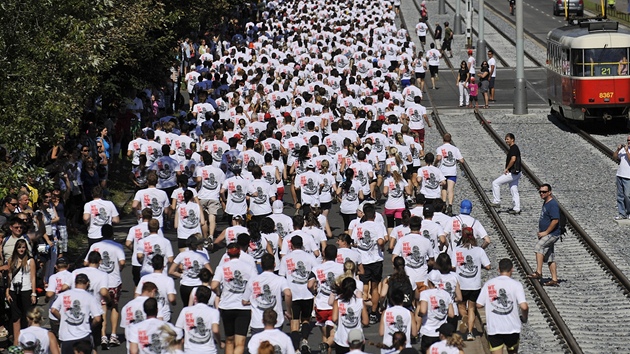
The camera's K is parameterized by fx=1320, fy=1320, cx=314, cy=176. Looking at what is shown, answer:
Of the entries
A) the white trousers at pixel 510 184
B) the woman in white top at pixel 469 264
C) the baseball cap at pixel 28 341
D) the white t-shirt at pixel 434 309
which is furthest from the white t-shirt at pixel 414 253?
the white trousers at pixel 510 184

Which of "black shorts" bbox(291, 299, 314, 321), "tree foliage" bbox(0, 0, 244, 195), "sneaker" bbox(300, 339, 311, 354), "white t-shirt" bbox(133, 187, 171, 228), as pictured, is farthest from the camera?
"white t-shirt" bbox(133, 187, 171, 228)

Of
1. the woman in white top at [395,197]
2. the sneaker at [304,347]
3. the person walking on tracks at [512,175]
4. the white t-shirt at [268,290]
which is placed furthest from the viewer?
the person walking on tracks at [512,175]

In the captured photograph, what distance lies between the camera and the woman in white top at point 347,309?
14.3 m

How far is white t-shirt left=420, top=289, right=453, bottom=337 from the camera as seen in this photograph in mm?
14641

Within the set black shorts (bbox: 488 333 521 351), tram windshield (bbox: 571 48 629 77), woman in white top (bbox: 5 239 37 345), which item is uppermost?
tram windshield (bbox: 571 48 629 77)

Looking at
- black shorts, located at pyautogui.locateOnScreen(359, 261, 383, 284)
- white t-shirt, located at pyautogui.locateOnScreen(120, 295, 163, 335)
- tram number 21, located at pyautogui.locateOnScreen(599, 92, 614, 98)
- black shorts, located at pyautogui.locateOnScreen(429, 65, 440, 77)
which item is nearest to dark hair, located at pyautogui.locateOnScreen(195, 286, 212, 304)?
white t-shirt, located at pyautogui.locateOnScreen(120, 295, 163, 335)

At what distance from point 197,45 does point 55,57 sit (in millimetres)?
26102

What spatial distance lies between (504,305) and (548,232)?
5266mm

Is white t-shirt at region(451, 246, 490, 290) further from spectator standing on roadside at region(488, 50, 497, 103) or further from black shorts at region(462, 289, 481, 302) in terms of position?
spectator standing on roadside at region(488, 50, 497, 103)

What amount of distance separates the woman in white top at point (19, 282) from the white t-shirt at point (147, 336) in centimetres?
425

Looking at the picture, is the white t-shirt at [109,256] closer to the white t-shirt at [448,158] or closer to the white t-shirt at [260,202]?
the white t-shirt at [260,202]

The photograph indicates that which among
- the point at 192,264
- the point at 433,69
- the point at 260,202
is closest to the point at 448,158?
the point at 260,202

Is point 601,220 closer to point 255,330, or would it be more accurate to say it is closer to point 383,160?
point 383,160

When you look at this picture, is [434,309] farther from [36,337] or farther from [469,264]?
[36,337]
